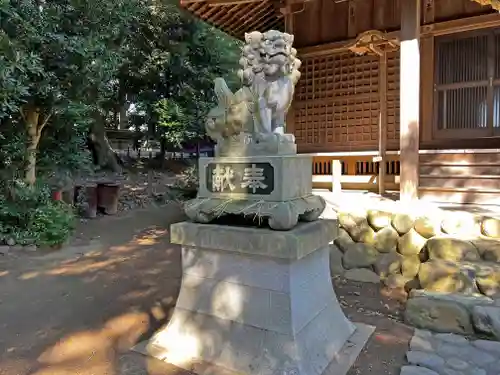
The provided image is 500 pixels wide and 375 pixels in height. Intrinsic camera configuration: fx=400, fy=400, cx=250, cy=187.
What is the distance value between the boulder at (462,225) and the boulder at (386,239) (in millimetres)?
706

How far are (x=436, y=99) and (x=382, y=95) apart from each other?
3.33ft

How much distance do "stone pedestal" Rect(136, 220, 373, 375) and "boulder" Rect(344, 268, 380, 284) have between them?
7.16ft

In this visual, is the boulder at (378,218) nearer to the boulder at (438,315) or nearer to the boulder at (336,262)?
the boulder at (336,262)

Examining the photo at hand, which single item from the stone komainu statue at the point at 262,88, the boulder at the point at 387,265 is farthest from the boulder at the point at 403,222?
the stone komainu statue at the point at 262,88

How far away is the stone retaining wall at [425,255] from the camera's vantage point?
14.9ft

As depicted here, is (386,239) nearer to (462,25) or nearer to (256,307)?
(256,307)

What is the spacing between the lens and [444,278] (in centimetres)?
480

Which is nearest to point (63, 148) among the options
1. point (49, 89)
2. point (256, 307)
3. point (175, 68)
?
point (49, 89)

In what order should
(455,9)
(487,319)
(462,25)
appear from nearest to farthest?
(487,319) → (462,25) → (455,9)

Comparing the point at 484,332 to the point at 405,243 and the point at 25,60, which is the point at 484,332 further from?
the point at 25,60

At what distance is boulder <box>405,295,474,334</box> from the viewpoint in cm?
403

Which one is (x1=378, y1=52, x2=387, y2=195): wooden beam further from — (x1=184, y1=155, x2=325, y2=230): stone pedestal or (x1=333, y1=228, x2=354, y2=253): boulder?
(x1=184, y1=155, x2=325, y2=230): stone pedestal

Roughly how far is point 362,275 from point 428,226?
1.18m

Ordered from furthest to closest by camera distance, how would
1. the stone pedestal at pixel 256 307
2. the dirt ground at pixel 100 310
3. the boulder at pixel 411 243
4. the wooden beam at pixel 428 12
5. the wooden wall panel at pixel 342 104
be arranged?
the wooden wall panel at pixel 342 104 < the wooden beam at pixel 428 12 < the boulder at pixel 411 243 < the dirt ground at pixel 100 310 < the stone pedestal at pixel 256 307
